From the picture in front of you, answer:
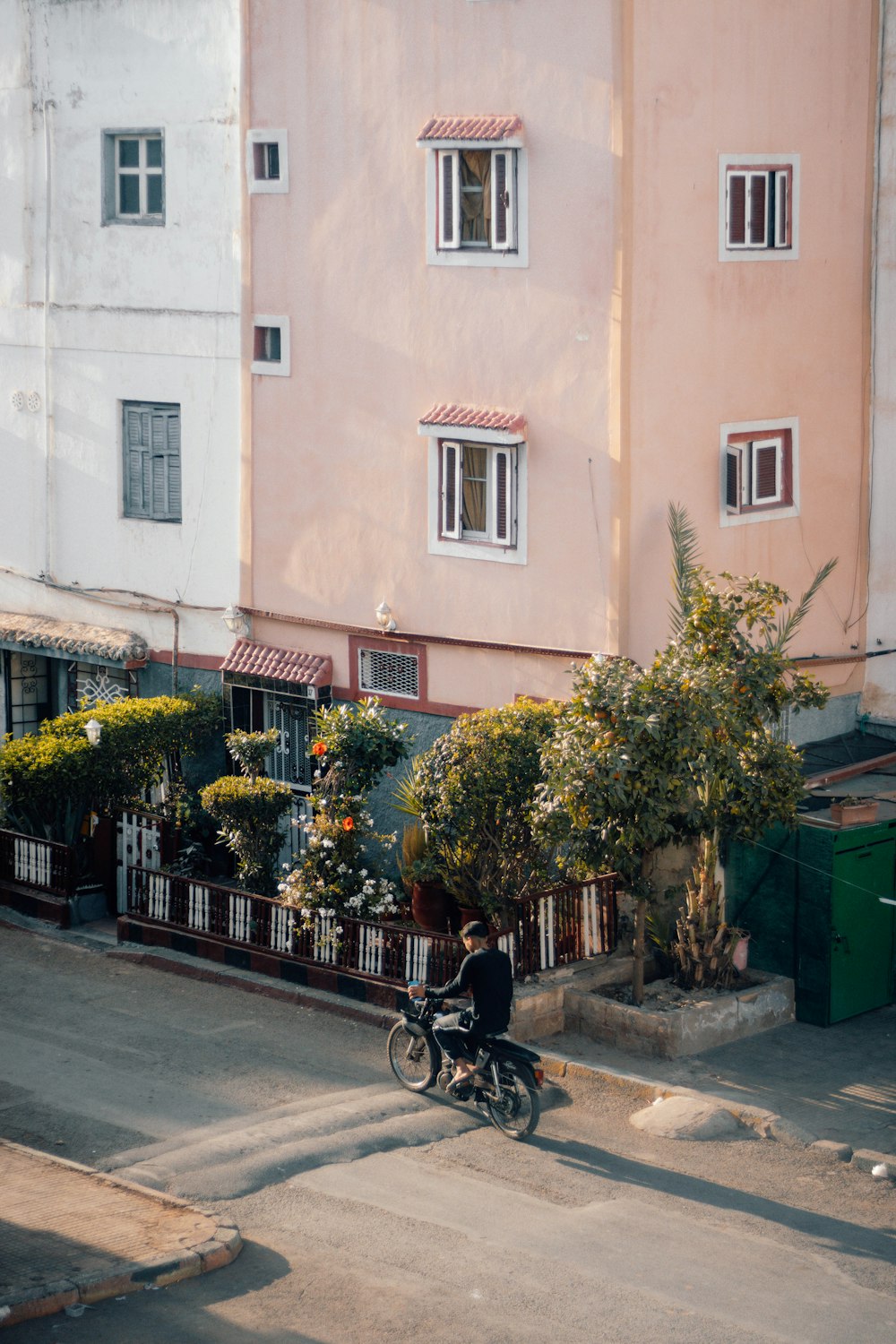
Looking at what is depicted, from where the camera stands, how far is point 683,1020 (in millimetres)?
15453

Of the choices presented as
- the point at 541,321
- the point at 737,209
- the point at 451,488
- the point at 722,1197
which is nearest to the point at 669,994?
the point at 722,1197

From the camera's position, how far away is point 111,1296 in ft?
35.4

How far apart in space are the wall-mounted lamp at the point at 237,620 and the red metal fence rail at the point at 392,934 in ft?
11.2

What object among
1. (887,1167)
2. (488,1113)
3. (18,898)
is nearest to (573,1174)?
(488,1113)

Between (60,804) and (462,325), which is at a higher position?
(462,325)

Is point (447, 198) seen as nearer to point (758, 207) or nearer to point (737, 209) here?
point (737, 209)

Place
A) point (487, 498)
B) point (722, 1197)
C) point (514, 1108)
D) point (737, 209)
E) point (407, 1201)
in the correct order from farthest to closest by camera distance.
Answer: point (487, 498) < point (737, 209) < point (514, 1108) < point (722, 1197) < point (407, 1201)

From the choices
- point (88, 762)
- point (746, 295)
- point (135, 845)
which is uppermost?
point (746, 295)

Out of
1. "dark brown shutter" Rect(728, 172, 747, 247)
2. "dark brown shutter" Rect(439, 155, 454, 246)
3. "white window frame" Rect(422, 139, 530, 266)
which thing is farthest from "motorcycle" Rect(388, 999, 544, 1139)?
"dark brown shutter" Rect(728, 172, 747, 247)

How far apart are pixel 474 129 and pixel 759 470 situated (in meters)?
4.37

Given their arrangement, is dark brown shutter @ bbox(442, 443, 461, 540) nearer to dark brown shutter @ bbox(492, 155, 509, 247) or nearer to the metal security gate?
dark brown shutter @ bbox(492, 155, 509, 247)

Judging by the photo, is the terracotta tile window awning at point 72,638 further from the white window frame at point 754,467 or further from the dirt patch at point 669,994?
the dirt patch at point 669,994

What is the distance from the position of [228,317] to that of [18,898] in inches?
267

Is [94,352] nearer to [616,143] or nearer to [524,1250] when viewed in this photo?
[616,143]
